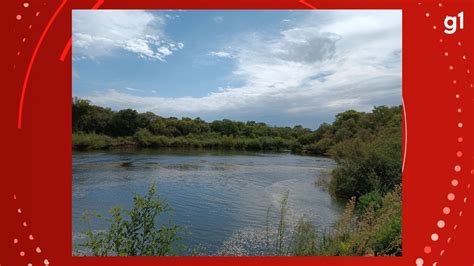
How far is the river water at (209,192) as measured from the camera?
7.57 metres

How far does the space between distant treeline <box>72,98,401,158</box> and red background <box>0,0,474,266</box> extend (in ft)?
27.8

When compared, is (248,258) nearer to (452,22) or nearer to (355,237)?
(355,237)

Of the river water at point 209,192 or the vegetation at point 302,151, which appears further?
the river water at point 209,192

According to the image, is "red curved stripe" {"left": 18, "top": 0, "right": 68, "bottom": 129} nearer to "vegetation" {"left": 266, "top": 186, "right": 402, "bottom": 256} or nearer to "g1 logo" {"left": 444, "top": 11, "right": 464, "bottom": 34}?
"vegetation" {"left": 266, "top": 186, "right": 402, "bottom": 256}

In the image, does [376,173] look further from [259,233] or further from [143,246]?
[143,246]

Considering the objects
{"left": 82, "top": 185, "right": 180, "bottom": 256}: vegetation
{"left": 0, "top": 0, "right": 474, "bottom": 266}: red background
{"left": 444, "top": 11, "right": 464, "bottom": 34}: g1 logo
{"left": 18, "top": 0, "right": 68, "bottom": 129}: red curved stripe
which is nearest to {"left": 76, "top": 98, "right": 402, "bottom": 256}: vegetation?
{"left": 82, "top": 185, "right": 180, "bottom": 256}: vegetation

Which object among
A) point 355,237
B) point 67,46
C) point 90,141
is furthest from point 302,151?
point 67,46

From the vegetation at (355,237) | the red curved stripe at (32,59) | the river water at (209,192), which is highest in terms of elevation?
the red curved stripe at (32,59)

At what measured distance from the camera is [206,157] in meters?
21.7

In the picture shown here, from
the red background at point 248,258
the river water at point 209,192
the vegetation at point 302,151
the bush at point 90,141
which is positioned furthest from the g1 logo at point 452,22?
the bush at point 90,141

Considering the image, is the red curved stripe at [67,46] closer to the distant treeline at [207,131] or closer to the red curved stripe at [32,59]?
the red curved stripe at [32,59]

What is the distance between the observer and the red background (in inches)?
121

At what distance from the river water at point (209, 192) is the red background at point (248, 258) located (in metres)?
1.06

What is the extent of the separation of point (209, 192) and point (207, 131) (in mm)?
9872
